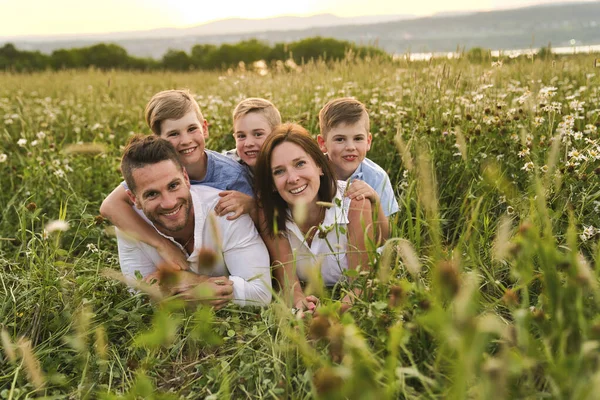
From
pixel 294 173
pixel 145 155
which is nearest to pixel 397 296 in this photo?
pixel 294 173

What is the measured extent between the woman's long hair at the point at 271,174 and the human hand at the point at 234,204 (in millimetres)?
70

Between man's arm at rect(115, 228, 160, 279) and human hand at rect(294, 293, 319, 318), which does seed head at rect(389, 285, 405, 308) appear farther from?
man's arm at rect(115, 228, 160, 279)

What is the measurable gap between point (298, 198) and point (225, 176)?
0.80 m

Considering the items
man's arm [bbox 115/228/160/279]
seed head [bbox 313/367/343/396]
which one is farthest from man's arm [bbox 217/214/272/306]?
seed head [bbox 313/367/343/396]

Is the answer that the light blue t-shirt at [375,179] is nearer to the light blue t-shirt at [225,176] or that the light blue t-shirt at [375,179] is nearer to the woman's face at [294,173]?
the woman's face at [294,173]

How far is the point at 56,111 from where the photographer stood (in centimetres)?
693

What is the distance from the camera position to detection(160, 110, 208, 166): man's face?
3.55m

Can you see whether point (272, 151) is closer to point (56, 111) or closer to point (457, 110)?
point (457, 110)

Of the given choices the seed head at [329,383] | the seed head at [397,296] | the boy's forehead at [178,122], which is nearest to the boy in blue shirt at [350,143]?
the boy's forehead at [178,122]

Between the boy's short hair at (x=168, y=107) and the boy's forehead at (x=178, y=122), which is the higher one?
the boy's short hair at (x=168, y=107)

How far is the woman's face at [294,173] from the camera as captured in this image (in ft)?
9.93

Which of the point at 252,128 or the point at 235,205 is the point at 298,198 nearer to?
the point at 235,205

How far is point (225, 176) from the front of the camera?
3625mm

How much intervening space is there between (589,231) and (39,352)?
2.75m
